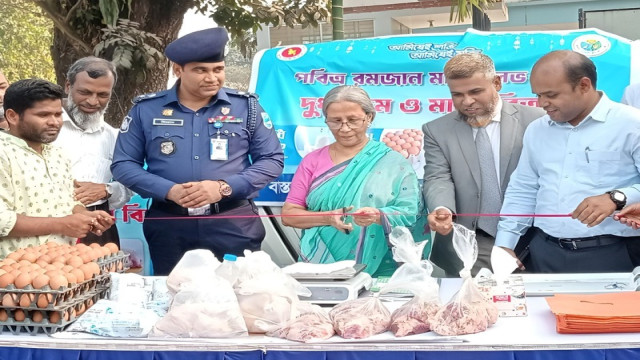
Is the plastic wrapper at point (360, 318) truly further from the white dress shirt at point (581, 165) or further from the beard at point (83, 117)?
the beard at point (83, 117)

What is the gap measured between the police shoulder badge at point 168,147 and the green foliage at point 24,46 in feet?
71.1

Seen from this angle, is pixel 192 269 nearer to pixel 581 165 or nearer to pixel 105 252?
pixel 105 252

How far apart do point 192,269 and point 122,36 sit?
12.9ft

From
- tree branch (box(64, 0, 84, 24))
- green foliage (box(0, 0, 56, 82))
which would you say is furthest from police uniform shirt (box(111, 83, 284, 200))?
green foliage (box(0, 0, 56, 82))

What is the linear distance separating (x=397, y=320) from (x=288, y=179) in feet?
7.64

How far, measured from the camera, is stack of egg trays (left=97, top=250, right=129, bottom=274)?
274 cm

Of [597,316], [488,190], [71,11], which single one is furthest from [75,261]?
[71,11]

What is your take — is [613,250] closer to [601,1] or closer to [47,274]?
[47,274]

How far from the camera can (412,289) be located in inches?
96.2

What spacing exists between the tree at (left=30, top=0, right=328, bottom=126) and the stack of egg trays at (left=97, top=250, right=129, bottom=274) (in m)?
3.15

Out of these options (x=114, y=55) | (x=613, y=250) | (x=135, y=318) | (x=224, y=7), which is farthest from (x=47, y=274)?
(x=224, y=7)

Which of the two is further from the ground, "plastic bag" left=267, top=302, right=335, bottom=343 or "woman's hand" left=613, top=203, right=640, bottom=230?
"woman's hand" left=613, top=203, right=640, bottom=230

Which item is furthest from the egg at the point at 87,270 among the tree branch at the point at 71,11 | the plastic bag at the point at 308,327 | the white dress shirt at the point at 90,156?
the tree branch at the point at 71,11

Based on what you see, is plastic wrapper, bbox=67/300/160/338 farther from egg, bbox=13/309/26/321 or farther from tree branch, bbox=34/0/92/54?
tree branch, bbox=34/0/92/54
